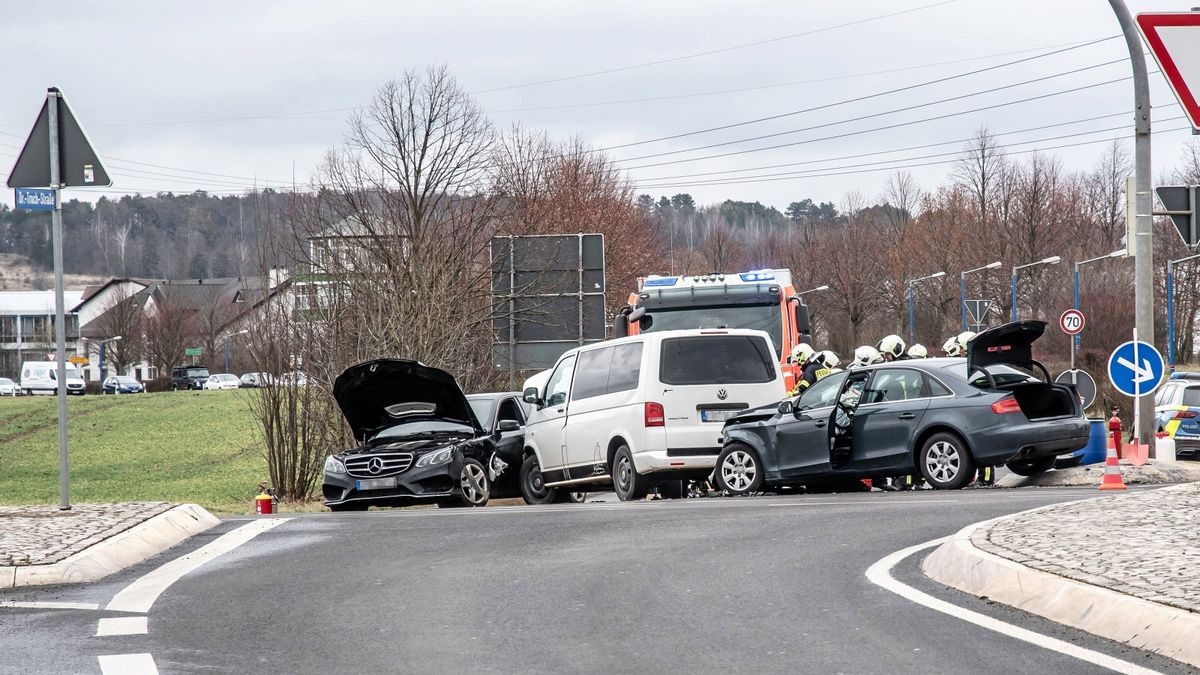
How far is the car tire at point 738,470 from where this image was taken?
17625 millimetres

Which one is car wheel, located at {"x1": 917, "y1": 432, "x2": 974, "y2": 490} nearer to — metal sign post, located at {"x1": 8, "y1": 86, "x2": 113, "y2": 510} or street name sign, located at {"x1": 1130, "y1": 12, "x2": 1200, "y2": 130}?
metal sign post, located at {"x1": 8, "y1": 86, "x2": 113, "y2": 510}

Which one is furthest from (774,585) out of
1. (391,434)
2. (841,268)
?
(841,268)

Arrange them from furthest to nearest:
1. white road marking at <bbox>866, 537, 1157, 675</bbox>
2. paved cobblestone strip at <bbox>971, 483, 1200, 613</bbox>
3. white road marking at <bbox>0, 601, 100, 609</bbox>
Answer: white road marking at <bbox>0, 601, 100, 609</bbox> < paved cobblestone strip at <bbox>971, 483, 1200, 613</bbox> < white road marking at <bbox>866, 537, 1157, 675</bbox>

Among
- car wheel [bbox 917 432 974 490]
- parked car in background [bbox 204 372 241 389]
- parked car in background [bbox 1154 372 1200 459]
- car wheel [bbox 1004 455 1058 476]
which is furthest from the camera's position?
parked car in background [bbox 204 372 241 389]

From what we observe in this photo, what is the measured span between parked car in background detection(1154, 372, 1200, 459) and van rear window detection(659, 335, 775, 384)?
1243 cm

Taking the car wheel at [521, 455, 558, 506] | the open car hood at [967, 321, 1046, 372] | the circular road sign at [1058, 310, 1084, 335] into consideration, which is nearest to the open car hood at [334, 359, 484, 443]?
the car wheel at [521, 455, 558, 506]

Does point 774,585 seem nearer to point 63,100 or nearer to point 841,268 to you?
point 63,100

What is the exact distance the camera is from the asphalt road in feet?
21.8

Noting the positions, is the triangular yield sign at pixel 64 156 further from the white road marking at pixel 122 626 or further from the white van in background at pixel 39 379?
the white van in background at pixel 39 379

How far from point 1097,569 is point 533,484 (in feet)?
39.6

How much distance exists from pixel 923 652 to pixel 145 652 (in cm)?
351

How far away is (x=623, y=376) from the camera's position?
17.9 metres

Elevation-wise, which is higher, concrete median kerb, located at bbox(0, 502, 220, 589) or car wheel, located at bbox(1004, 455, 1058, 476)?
concrete median kerb, located at bbox(0, 502, 220, 589)

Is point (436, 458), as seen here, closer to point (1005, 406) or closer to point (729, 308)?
point (1005, 406)
